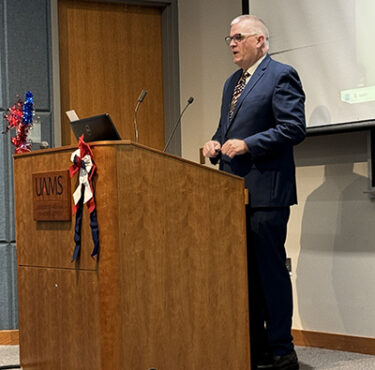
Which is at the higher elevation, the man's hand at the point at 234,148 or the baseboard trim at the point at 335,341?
the man's hand at the point at 234,148

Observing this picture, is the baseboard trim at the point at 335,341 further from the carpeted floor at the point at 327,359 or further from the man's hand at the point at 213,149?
the man's hand at the point at 213,149

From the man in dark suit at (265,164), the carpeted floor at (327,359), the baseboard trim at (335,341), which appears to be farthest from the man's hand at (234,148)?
the baseboard trim at (335,341)

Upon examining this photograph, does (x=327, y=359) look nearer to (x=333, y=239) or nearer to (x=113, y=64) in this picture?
(x=333, y=239)

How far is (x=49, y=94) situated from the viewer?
459 centimetres

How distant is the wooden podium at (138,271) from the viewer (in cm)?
258

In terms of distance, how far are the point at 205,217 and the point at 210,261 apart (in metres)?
0.17

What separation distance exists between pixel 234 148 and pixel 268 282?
2.00 feet

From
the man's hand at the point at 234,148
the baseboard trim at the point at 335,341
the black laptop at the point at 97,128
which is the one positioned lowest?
the baseboard trim at the point at 335,341

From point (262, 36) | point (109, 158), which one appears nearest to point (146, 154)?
point (109, 158)

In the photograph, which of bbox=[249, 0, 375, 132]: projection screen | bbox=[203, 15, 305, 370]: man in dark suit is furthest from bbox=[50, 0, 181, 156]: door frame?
bbox=[203, 15, 305, 370]: man in dark suit

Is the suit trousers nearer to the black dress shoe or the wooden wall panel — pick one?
the black dress shoe

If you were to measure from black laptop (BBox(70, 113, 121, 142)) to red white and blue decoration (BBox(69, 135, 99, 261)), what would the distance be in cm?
10

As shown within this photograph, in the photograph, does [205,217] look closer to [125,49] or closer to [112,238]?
[112,238]

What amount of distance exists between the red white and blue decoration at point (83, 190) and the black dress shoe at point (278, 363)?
1047 millimetres
